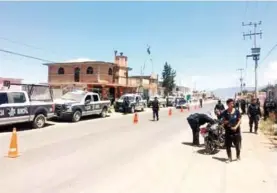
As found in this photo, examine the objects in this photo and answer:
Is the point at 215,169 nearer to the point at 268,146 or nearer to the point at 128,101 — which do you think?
the point at 268,146

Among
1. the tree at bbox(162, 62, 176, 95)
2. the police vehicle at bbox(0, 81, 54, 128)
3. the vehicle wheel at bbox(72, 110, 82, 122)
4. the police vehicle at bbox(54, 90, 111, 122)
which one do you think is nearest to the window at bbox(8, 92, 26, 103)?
the police vehicle at bbox(0, 81, 54, 128)

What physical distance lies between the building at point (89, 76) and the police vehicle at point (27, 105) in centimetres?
2468

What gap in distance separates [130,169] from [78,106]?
15484 millimetres

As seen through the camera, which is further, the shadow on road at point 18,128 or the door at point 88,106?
the door at point 88,106

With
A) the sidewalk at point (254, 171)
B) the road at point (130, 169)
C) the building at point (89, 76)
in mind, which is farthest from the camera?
the building at point (89, 76)

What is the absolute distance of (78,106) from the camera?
75.0 feet

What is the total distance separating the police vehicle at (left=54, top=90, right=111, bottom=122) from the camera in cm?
2195

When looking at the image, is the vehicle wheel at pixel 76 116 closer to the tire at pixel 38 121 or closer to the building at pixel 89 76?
the tire at pixel 38 121

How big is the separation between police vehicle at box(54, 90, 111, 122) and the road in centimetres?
952

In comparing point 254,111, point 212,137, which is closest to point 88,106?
point 254,111

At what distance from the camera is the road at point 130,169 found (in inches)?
253

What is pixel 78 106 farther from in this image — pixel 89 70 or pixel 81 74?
pixel 81 74

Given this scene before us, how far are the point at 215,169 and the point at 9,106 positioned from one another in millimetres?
11585

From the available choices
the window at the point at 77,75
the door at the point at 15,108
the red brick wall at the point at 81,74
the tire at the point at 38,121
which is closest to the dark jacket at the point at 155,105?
the tire at the point at 38,121
